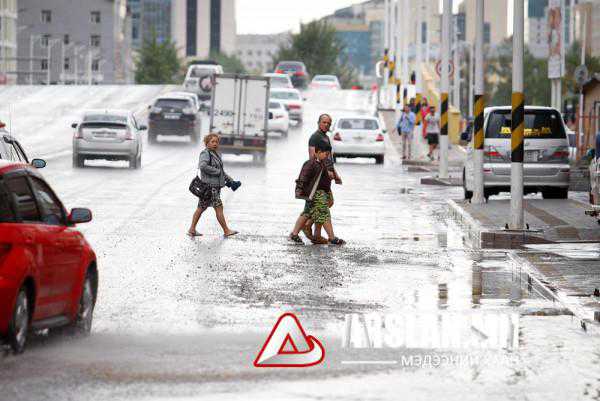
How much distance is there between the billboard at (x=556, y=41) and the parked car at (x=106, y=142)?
1256cm

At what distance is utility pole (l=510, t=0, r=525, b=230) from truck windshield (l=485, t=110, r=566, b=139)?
20.7ft

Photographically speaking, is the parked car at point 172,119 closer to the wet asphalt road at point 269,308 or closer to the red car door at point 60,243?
the wet asphalt road at point 269,308

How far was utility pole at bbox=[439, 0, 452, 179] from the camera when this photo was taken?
38219 mm

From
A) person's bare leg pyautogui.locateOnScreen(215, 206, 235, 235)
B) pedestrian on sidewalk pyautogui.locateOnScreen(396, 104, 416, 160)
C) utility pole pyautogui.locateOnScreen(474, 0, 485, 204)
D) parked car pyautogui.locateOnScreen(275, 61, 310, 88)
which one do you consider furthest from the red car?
parked car pyautogui.locateOnScreen(275, 61, 310, 88)

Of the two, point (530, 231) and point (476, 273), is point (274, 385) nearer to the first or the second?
point (476, 273)

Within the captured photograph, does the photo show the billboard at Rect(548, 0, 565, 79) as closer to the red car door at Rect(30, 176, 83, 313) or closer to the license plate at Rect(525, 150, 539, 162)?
the license plate at Rect(525, 150, 539, 162)

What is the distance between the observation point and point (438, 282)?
16.0 metres

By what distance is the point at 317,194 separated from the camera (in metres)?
21.0

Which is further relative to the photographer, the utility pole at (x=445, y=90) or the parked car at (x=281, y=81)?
the parked car at (x=281, y=81)

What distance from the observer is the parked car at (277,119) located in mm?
63531

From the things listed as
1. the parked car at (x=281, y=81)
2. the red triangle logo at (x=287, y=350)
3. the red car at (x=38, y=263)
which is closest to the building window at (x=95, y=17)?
the parked car at (x=281, y=81)

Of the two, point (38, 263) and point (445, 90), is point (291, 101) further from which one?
point (38, 263)

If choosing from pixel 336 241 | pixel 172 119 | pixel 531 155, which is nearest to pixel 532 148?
pixel 531 155

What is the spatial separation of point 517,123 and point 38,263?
1255cm
